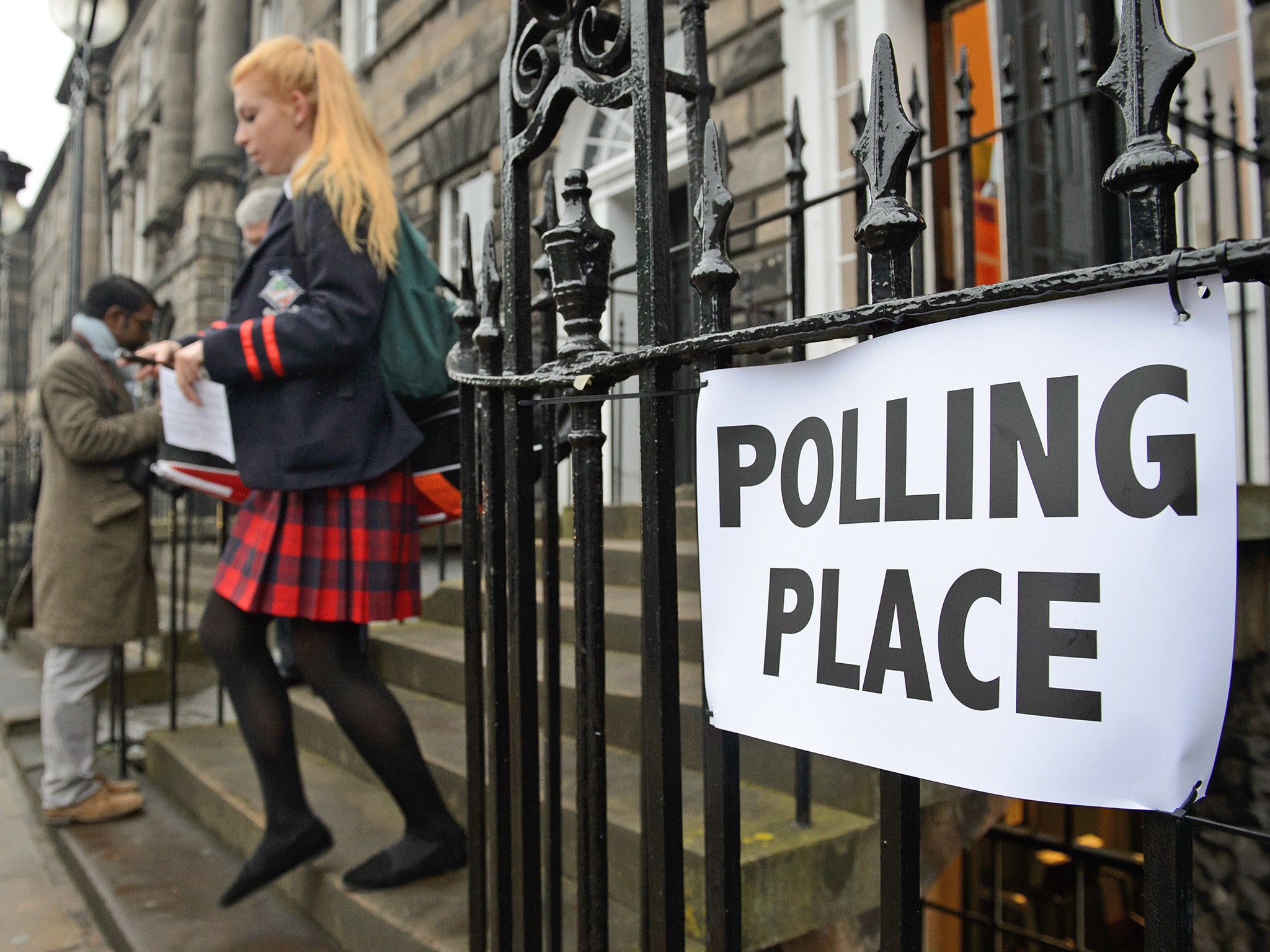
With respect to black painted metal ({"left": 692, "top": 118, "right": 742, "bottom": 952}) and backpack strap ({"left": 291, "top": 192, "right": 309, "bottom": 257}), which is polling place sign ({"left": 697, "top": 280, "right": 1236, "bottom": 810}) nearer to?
black painted metal ({"left": 692, "top": 118, "right": 742, "bottom": 952})

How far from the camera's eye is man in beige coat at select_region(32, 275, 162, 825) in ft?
9.46

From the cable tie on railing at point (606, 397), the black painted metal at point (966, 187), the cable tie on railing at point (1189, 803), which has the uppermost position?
the black painted metal at point (966, 187)

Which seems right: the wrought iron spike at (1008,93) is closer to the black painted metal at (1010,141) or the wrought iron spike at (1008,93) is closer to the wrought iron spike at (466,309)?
the black painted metal at (1010,141)

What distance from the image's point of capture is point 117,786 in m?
2.98

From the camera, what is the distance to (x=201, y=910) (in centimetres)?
223

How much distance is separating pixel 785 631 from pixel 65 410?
9.29 ft

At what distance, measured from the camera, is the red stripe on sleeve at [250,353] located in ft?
6.38

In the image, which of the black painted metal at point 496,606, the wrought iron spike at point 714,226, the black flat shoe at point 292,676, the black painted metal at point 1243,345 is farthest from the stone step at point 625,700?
the black painted metal at point 1243,345

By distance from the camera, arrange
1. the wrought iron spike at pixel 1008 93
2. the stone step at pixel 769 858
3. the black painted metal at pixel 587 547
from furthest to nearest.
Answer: the wrought iron spike at pixel 1008 93
the stone step at pixel 769 858
the black painted metal at pixel 587 547

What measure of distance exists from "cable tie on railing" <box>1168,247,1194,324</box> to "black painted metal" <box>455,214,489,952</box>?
111 cm

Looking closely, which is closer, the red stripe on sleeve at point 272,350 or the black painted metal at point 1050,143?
the red stripe on sleeve at point 272,350

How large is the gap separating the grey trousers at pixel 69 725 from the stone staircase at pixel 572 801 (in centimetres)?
29

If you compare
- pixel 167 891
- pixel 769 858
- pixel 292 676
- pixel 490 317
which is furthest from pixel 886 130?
pixel 292 676

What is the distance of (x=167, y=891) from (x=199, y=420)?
1.26 m
